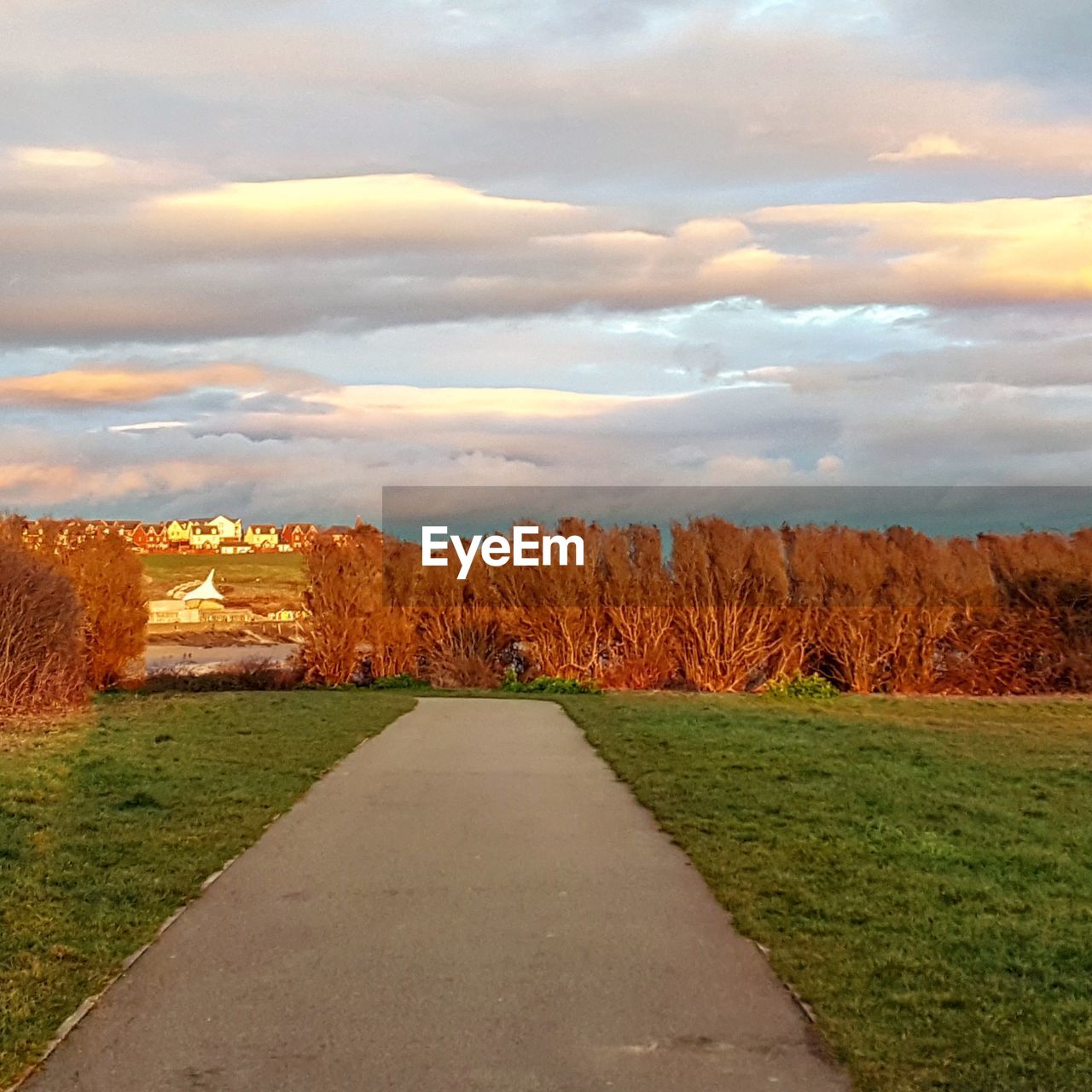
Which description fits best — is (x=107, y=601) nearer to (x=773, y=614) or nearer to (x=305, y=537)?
(x=305, y=537)

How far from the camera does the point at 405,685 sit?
81.9 ft

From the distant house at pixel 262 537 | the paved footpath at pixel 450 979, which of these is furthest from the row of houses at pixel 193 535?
the paved footpath at pixel 450 979

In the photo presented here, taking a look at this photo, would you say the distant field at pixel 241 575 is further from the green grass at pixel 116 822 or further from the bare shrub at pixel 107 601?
the green grass at pixel 116 822

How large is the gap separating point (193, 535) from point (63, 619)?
25.0 meters

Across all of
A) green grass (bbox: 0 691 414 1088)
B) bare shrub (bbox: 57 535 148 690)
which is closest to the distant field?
bare shrub (bbox: 57 535 148 690)

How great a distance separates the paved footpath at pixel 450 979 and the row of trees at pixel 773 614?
15067 millimetres

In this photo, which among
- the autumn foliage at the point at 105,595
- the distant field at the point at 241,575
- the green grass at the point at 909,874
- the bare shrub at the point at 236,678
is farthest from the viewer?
the distant field at the point at 241,575

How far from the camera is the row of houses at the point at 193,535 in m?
23.4

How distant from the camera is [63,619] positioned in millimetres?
18812

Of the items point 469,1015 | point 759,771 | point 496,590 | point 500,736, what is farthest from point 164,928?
point 496,590

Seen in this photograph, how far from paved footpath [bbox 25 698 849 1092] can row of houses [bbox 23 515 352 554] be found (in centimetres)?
1514

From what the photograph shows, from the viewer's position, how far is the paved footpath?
4.91 m

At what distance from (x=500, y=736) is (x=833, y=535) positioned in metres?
11.7

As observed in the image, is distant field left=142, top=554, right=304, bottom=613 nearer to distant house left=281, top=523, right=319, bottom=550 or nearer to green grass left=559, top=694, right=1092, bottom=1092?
distant house left=281, top=523, right=319, bottom=550
